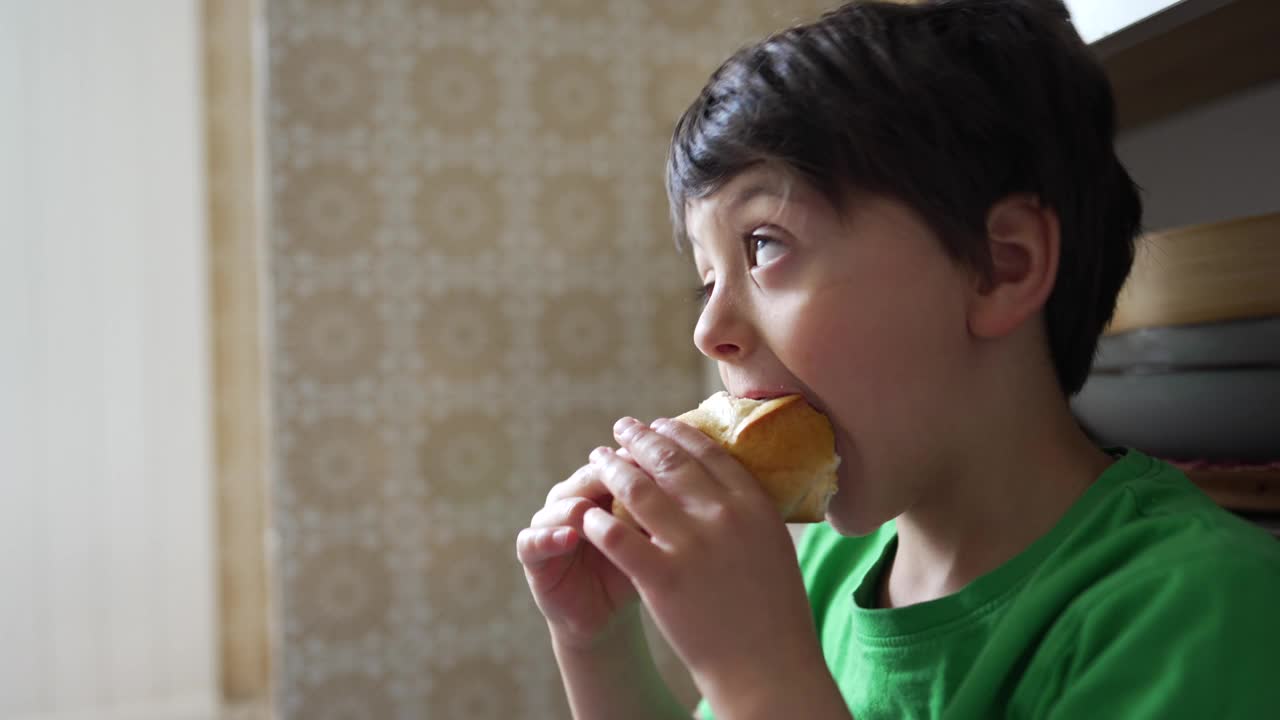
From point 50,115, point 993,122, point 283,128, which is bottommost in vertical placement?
point 993,122

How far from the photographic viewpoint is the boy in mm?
631

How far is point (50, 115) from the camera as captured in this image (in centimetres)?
234

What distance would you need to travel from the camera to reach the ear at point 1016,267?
683 millimetres

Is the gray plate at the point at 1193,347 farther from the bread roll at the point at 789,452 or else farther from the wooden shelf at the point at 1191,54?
the bread roll at the point at 789,452

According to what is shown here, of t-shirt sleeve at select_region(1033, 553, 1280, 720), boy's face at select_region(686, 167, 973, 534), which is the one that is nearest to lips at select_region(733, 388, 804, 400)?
boy's face at select_region(686, 167, 973, 534)

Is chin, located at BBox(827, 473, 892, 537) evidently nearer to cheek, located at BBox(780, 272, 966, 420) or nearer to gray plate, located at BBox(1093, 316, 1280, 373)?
cheek, located at BBox(780, 272, 966, 420)

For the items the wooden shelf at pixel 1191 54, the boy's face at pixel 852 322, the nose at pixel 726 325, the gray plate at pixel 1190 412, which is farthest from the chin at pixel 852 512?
the wooden shelf at pixel 1191 54

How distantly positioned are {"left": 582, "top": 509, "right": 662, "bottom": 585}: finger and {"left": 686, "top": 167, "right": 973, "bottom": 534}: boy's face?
14 cm

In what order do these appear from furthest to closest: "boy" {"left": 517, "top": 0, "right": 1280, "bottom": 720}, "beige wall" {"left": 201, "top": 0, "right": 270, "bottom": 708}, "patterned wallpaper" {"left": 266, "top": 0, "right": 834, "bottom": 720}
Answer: "beige wall" {"left": 201, "top": 0, "right": 270, "bottom": 708}, "patterned wallpaper" {"left": 266, "top": 0, "right": 834, "bottom": 720}, "boy" {"left": 517, "top": 0, "right": 1280, "bottom": 720}

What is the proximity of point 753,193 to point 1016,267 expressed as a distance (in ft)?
0.62

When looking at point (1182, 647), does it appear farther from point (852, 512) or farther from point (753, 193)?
point (753, 193)

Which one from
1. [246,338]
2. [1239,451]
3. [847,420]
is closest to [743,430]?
[847,420]

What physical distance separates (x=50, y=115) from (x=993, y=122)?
93.0 inches

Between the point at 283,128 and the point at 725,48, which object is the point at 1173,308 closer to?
the point at 725,48
